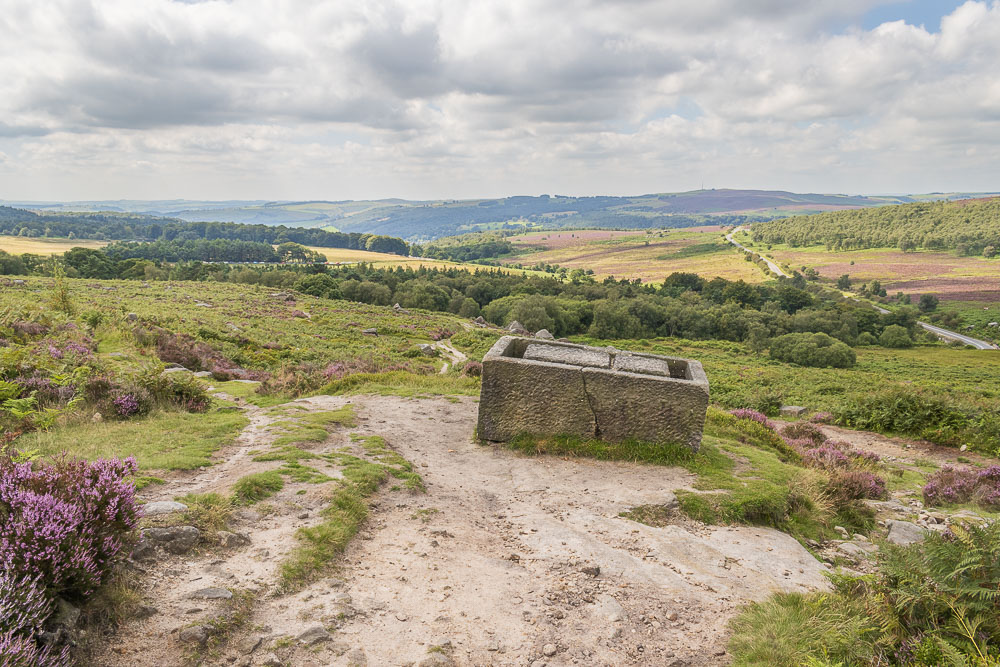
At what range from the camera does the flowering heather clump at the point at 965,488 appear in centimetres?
1075

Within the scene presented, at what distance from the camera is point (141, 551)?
5.33 meters

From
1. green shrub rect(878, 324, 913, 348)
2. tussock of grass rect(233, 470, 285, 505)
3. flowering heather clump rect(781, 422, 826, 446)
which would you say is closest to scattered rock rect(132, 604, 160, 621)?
tussock of grass rect(233, 470, 285, 505)

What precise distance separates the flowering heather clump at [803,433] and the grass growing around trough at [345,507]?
13483mm

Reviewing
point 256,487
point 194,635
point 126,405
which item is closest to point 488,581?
point 194,635

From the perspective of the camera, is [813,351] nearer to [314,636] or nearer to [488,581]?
[488,581]

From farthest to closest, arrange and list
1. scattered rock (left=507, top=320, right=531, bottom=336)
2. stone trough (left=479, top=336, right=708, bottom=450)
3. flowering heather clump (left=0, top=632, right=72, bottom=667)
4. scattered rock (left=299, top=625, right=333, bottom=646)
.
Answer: scattered rock (left=507, top=320, right=531, bottom=336) < stone trough (left=479, top=336, right=708, bottom=450) < scattered rock (left=299, top=625, right=333, bottom=646) < flowering heather clump (left=0, top=632, right=72, bottom=667)

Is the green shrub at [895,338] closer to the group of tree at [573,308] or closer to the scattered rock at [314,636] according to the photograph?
the group of tree at [573,308]

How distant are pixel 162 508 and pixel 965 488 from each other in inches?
609

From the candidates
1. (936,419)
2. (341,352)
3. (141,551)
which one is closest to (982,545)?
(141,551)

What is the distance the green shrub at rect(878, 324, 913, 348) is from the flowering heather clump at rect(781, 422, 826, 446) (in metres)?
88.5

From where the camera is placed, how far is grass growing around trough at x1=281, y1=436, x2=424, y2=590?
5.80 metres

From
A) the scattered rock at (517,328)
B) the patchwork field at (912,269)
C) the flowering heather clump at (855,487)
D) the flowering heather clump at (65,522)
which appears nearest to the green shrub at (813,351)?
the scattered rock at (517,328)

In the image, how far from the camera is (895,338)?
282ft

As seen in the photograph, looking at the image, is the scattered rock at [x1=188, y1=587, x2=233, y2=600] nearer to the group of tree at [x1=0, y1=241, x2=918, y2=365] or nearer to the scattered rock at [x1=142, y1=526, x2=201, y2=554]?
the scattered rock at [x1=142, y1=526, x2=201, y2=554]
